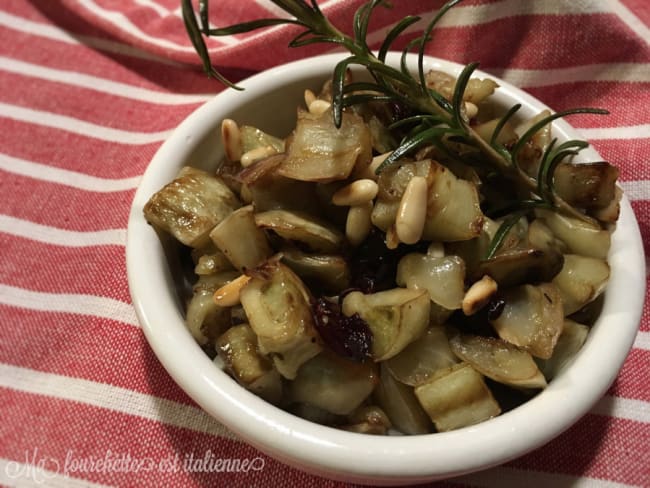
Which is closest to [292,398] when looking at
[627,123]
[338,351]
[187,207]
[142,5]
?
[338,351]

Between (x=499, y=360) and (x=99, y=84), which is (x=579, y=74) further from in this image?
(x=99, y=84)

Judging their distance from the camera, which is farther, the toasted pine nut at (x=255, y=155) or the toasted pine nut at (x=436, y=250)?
the toasted pine nut at (x=255, y=155)

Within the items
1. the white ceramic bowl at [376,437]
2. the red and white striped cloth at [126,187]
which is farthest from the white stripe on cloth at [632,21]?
the white ceramic bowl at [376,437]

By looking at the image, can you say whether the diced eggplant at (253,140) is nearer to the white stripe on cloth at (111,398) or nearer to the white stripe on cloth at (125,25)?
the white stripe on cloth at (111,398)

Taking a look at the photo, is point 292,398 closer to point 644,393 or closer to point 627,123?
point 644,393

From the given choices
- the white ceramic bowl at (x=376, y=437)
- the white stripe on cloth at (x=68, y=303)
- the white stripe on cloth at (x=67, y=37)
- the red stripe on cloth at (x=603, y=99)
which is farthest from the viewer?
the white stripe on cloth at (x=67, y=37)
